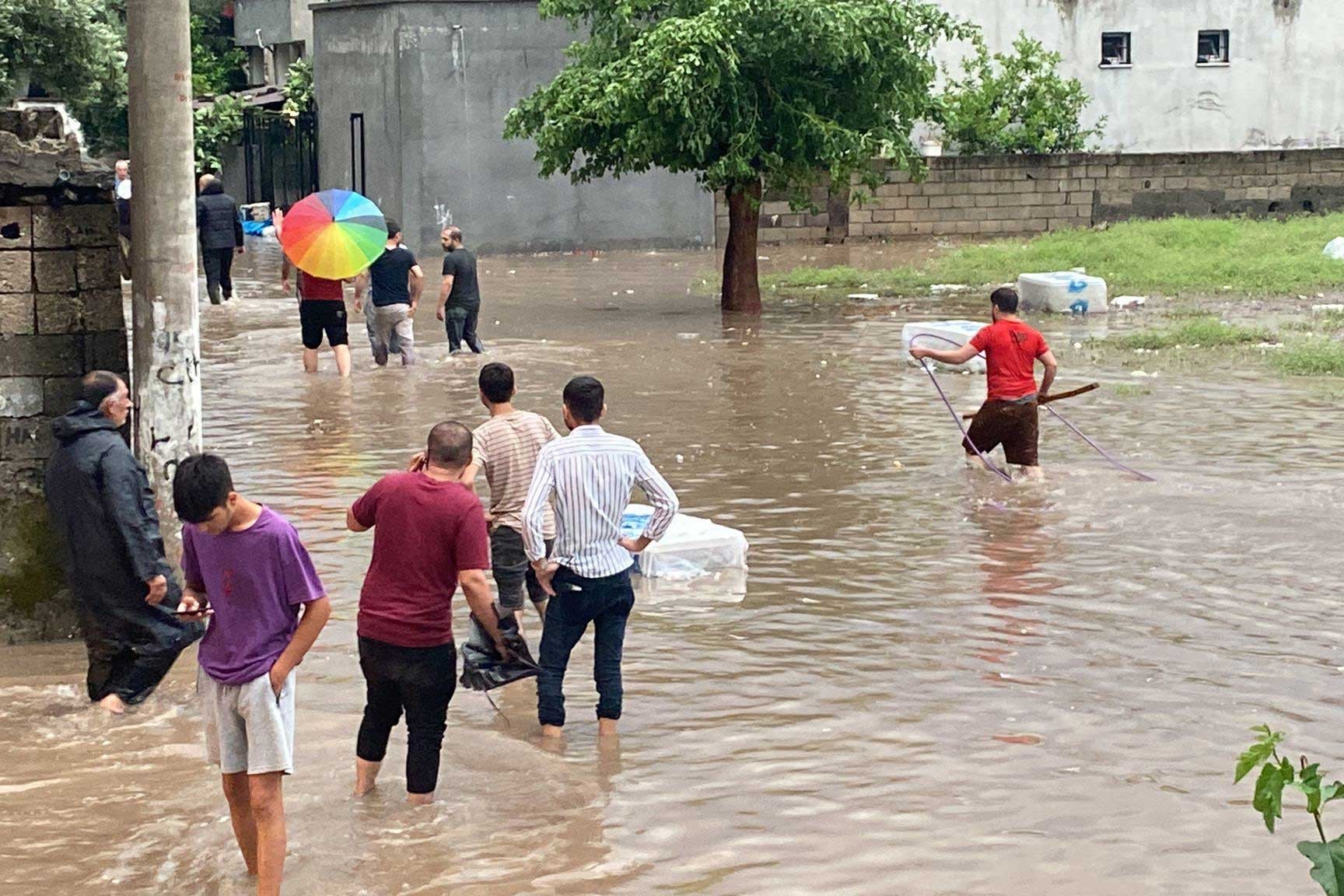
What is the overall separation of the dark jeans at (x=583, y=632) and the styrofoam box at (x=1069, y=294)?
16.7 m

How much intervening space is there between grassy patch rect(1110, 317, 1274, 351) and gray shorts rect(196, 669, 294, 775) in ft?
49.4

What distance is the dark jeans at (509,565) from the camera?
805cm

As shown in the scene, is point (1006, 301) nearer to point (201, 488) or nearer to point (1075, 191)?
point (201, 488)

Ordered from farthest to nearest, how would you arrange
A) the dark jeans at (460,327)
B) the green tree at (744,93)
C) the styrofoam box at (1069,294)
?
1. the styrofoam box at (1069,294)
2. the green tree at (744,93)
3. the dark jeans at (460,327)

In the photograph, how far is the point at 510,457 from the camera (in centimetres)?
790

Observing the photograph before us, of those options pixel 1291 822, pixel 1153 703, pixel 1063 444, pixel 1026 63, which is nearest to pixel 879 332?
pixel 1063 444

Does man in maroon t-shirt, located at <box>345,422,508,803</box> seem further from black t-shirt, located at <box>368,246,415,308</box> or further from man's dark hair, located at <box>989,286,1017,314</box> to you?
black t-shirt, located at <box>368,246,415,308</box>

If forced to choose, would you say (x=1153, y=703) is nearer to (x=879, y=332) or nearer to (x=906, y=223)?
(x=879, y=332)

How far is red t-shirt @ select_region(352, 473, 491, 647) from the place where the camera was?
6121 mm

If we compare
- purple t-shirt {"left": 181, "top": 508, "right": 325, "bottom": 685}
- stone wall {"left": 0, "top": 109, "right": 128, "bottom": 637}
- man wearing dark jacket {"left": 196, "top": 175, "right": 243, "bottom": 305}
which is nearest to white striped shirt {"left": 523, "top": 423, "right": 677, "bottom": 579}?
purple t-shirt {"left": 181, "top": 508, "right": 325, "bottom": 685}

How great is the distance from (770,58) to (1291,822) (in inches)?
646

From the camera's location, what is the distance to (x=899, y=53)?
21.6 metres

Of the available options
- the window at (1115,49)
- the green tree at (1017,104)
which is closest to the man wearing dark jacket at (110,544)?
the green tree at (1017,104)

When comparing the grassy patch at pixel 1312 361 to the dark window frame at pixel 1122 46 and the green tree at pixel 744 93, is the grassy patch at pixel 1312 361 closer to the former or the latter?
the green tree at pixel 744 93
